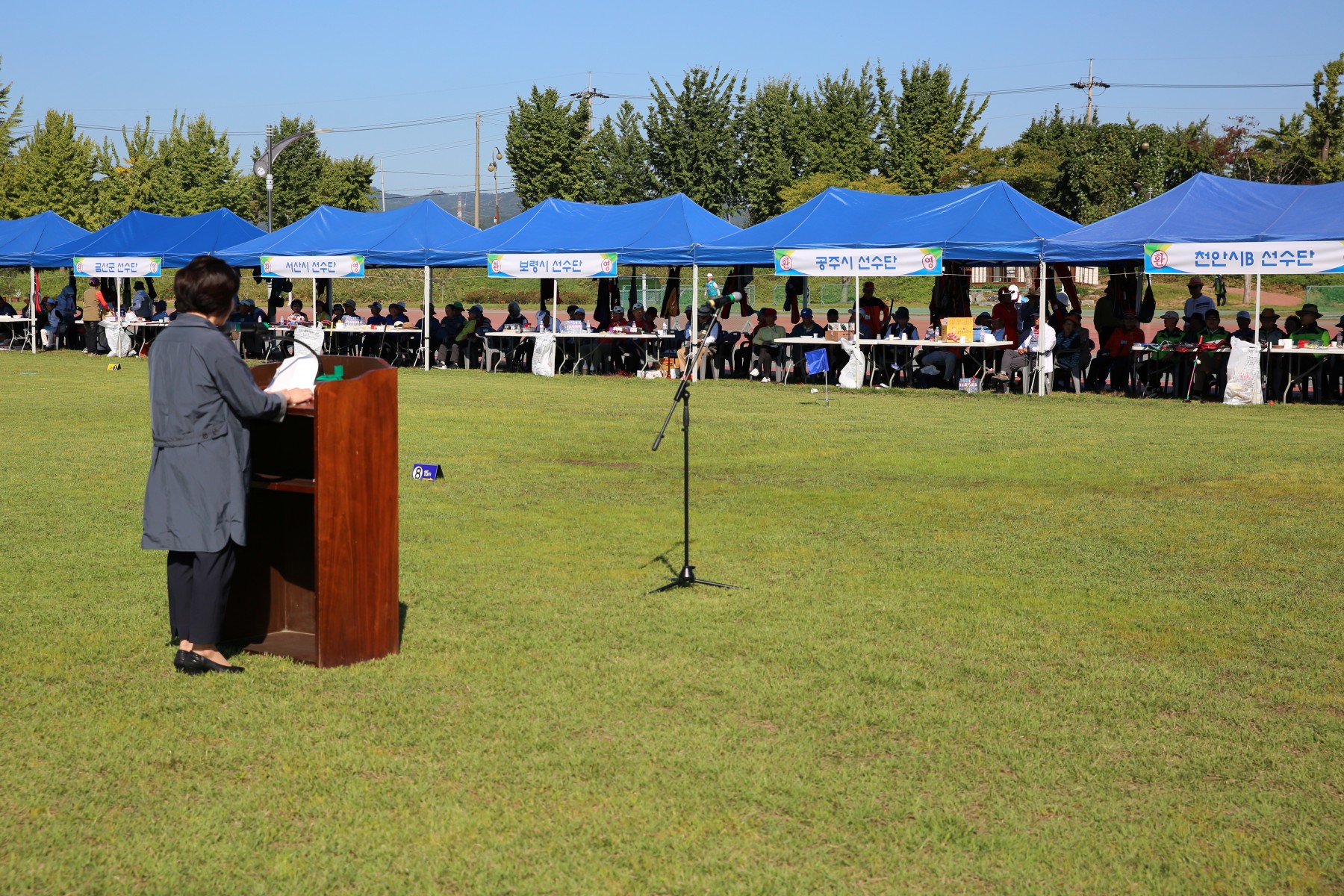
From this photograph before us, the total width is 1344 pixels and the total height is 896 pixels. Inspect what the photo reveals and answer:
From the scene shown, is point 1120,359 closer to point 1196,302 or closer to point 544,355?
point 1196,302

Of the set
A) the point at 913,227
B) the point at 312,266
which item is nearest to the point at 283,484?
the point at 913,227

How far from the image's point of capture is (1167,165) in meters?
61.1

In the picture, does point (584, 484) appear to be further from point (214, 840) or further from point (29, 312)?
point (29, 312)

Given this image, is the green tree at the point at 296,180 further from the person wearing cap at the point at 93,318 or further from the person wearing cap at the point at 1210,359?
the person wearing cap at the point at 1210,359

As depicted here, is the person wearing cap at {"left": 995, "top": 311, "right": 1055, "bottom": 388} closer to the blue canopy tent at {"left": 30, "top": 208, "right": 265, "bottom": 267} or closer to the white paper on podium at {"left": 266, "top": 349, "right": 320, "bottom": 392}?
the white paper on podium at {"left": 266, "top": 349, "right": 320, "bottom": 392}

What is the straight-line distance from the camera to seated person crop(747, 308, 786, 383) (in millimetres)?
24359

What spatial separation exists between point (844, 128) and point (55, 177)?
36779mm

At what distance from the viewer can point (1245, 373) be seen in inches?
755

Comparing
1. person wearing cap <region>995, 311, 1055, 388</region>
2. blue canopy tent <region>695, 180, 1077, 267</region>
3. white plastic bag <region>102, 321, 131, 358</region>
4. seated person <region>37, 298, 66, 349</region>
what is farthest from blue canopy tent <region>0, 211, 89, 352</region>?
person wearing cap <region>995, 311, 1055, 388</region>

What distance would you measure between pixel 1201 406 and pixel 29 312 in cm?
2928

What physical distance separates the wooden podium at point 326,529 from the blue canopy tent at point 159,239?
27134mm

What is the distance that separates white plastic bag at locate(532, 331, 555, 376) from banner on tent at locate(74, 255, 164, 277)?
1063 centimetres

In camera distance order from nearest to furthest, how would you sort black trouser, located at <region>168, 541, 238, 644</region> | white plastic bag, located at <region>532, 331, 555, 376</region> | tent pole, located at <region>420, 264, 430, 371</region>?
black trouser, located at <region>168, 541, 238, 644</region> → white plastic bag, located at <region>532, 331, 555, 376</region> → tent pole, located at <region>420, 264, 430, 371</region>

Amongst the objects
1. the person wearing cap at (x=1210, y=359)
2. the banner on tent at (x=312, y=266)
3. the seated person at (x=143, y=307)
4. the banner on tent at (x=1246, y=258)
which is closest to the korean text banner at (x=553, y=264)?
the banner on tent at (x=312, y=266)
